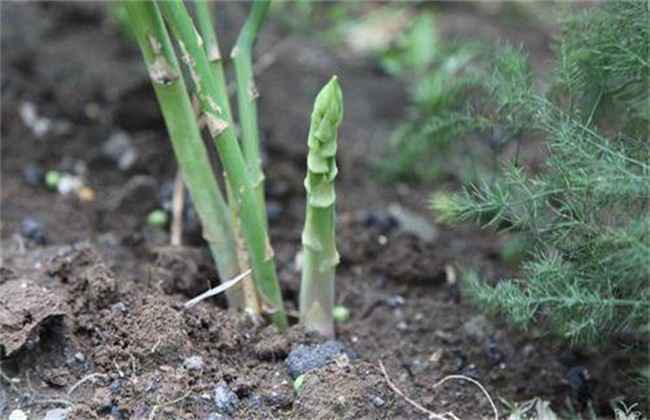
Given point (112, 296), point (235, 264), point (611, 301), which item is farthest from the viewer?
point (235, 264)

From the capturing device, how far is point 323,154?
5.21ft

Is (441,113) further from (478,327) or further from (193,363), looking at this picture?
(193,363)

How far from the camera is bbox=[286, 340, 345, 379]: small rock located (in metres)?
1.66

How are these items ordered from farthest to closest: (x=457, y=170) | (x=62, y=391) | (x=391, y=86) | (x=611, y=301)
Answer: (x=391, y=86) < (x=457, y=170) < (x=62, y=391) < (x=611, y=301)

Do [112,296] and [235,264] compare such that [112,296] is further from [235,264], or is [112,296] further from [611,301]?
[611,301]

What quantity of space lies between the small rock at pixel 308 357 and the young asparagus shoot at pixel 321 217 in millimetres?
104

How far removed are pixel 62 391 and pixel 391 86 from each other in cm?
162

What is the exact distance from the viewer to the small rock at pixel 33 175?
2354 millimetres

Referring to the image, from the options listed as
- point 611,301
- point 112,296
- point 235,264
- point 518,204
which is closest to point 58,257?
point 112,296

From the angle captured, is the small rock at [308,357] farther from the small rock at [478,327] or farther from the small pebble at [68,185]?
the small pebble at [68,185]

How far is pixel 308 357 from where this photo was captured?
1668mm

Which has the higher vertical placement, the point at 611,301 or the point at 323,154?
the point at 323,154

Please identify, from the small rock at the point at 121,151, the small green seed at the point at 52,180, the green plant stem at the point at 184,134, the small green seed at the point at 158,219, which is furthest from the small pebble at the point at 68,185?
the green plant stem at the point at 184,134

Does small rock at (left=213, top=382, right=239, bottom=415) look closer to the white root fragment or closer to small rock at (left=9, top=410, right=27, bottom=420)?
the white root fragment
